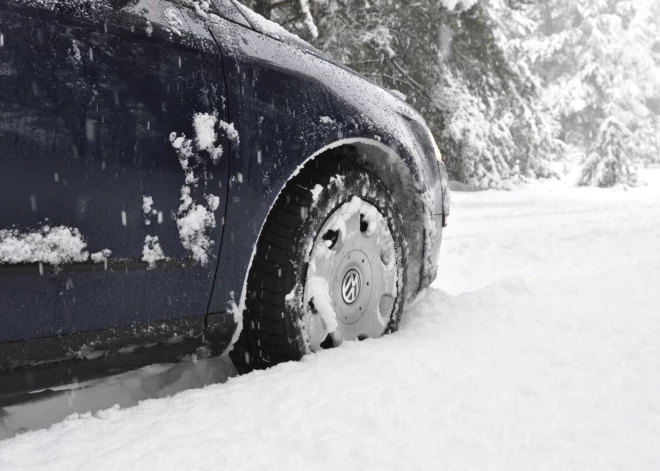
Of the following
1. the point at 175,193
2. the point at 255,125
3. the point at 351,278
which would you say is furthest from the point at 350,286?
the point at 175,193

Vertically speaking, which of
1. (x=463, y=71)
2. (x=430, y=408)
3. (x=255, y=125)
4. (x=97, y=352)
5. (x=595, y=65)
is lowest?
(x=430, y=408)

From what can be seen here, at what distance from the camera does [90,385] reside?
1.70m

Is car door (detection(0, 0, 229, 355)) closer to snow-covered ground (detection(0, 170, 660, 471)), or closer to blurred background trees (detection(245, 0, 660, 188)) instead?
snow-covered ground (detection(0, 170, 660, 471))

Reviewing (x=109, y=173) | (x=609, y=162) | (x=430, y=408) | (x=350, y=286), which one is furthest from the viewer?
(x=609, y=162)

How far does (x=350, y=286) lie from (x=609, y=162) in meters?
16.6

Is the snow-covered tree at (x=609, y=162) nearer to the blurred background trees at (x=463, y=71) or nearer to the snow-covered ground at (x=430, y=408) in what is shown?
the blurred background trees at (x=463, y=71)

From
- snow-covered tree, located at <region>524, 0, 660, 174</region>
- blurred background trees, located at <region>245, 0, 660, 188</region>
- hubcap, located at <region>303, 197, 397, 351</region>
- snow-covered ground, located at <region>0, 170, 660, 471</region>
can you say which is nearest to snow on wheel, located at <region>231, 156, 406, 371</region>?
hubcap, located at <region>303, 197, 397, 351</region>

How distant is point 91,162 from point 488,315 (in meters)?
1.94

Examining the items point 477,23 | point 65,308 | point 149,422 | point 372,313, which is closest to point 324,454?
point 149,422

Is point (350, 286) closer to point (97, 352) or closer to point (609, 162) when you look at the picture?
point (97, 352)

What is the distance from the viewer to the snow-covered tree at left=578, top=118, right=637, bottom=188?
1656 cm

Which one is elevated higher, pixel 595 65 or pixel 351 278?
pixel 595 65

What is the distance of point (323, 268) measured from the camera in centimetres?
204

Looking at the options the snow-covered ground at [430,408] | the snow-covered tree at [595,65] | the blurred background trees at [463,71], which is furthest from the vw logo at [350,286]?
the snow-covered tree at [595,65]
